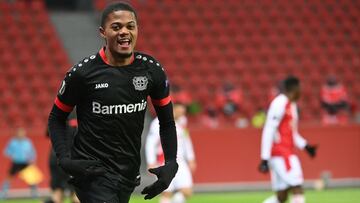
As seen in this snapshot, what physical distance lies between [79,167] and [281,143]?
5.91 meters

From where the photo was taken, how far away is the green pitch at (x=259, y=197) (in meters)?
15.6

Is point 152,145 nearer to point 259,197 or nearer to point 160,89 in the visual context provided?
point 259,197

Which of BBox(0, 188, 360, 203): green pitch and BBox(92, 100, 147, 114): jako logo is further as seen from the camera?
BBox(0, 188, 360, 203): green pitch

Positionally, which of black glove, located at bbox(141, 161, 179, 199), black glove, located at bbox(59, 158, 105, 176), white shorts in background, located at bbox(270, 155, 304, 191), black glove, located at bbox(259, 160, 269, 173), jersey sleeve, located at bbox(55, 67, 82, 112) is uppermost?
jersey sleeve, located at bbox(55, 67, 82, 112)

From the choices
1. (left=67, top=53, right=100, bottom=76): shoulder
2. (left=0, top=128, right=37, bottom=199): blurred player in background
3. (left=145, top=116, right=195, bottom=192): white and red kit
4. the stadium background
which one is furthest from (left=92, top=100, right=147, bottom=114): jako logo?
the stadium background

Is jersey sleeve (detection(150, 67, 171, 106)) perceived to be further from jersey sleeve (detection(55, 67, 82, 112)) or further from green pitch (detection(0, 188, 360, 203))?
green pitch (detection(0, 188, 360, 203))

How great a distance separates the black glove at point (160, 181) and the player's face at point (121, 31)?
0.87m

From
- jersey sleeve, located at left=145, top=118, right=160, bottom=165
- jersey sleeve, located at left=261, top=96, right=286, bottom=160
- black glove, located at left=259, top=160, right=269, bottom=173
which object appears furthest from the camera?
jersey sleeve, located at left=145, top=118, right=160, bottom=165

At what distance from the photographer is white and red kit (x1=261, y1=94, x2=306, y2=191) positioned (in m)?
11.0

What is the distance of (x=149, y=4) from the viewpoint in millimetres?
27844

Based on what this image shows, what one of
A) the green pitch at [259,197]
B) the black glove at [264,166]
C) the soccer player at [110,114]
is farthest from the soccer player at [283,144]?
the soccer player at [110,114]

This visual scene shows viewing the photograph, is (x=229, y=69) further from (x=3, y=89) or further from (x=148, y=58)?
(x=148, y=58)

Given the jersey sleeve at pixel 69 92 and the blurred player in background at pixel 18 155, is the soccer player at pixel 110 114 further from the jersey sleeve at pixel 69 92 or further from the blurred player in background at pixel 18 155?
the blurred player in background at pixel 18 155

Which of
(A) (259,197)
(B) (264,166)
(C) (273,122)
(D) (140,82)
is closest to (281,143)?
(C) (273,122)
